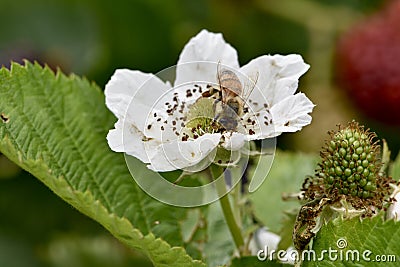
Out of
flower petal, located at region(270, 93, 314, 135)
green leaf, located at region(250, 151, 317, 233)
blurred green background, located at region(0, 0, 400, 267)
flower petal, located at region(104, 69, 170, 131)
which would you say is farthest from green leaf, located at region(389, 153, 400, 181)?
blurred green background, located at region(0, 0, 400, 267)

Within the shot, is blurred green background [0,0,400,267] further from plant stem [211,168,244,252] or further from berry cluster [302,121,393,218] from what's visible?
berry cluster [302,121,393,218]

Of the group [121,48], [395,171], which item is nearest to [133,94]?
[395,171]

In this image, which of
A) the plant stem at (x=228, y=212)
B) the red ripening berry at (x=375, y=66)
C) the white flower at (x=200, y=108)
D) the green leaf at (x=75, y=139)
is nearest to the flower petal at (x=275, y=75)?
the white flower at (x=200, y=108)

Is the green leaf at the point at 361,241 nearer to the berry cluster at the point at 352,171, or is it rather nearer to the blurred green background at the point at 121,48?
the berry cluster at the point at 352,171

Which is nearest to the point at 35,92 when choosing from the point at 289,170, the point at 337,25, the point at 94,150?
the point at 94,150

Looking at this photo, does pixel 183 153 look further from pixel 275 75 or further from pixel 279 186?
pixel 279 186
